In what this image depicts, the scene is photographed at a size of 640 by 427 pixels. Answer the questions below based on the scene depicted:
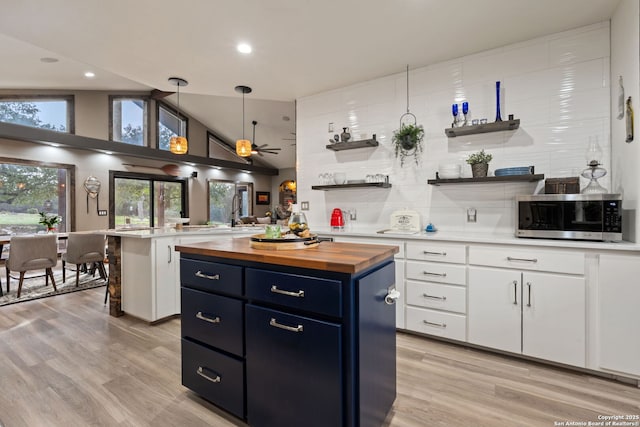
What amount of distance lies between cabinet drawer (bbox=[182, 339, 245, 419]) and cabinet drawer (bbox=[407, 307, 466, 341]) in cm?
170

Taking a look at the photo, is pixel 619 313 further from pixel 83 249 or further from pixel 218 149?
pixel 218 149

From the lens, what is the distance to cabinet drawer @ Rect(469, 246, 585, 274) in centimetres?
209

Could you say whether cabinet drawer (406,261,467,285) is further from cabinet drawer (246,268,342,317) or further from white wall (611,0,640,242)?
cabinet drawer (246,268,342,317)

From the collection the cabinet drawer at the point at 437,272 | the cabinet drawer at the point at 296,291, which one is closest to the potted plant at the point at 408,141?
the cabinet drawer at the point at 437,272

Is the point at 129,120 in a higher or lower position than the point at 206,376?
higher

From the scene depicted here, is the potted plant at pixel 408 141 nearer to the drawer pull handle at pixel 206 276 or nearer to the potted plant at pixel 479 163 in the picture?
the potted plant at pixel 479 163

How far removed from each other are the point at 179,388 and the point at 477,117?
337 centimetres

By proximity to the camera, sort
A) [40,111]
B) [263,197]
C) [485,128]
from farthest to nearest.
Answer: [263,197] → [40,111] → [485,128]

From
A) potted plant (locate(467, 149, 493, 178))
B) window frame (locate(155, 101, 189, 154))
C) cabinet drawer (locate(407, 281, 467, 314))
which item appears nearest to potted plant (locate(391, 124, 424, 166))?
potted plant (locate(467, 149, 493, 178))

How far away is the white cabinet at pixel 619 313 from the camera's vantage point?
191 centimetres

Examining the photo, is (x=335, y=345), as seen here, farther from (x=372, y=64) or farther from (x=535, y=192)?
(x=372, y=64)

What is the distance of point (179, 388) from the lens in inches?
77.5

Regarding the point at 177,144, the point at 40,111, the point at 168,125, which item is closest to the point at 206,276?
the point at 177,144

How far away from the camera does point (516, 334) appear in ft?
7.49
